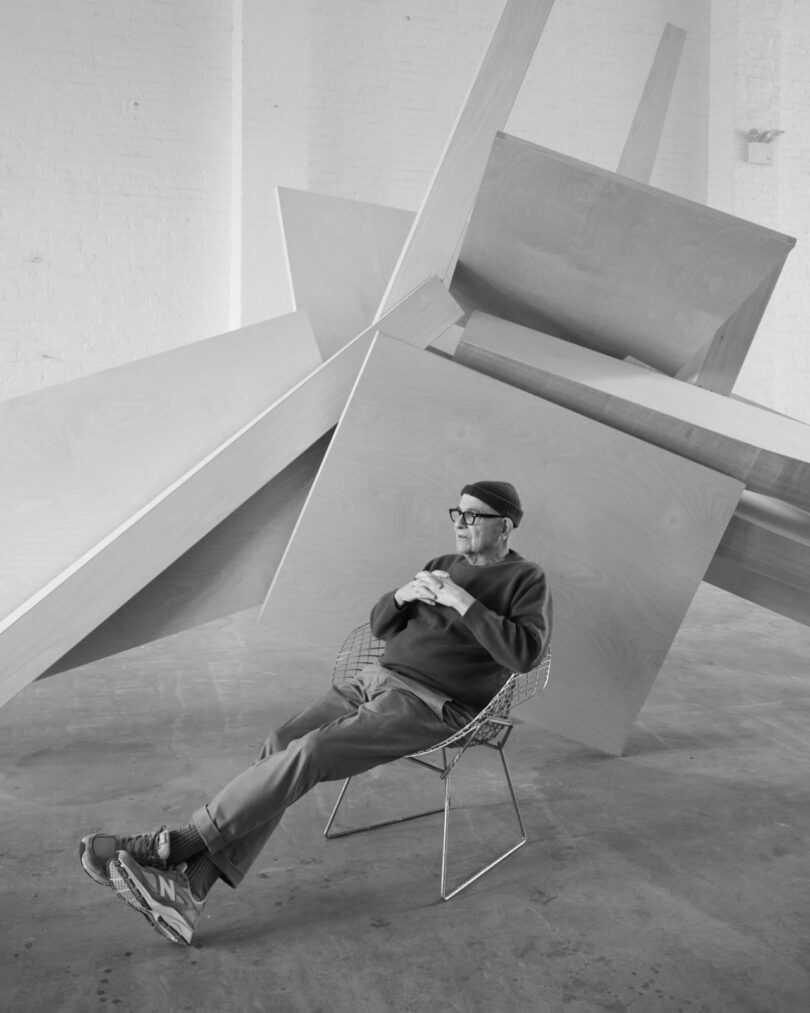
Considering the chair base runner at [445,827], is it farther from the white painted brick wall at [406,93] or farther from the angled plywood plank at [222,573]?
the white painted brick wall at [406,93]

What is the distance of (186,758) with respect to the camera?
3217 mm

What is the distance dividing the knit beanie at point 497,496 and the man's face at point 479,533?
12mm

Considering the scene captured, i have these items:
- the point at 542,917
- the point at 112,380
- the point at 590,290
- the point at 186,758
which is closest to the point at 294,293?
the point at 112,380

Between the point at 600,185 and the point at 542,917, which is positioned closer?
the point at 542,917

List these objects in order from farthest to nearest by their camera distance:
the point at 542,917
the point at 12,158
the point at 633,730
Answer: the point at 12,158 → the point at 633,730 → the point at 542,917

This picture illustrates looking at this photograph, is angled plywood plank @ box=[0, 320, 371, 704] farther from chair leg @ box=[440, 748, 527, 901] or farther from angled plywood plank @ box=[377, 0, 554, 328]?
chair leg @ box=[440, 748, 527, 901]

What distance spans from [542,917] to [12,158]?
5820 mm

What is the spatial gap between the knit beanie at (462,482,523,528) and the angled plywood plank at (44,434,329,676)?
80cm

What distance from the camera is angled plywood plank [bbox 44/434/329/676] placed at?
3020 millimetres

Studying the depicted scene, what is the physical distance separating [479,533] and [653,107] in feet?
9.73

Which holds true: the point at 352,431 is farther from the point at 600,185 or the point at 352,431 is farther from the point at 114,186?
the point at 114,186

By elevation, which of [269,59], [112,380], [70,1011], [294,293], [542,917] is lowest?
[70,1011]

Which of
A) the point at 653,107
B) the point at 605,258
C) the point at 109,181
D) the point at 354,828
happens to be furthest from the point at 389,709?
the point at 109,181

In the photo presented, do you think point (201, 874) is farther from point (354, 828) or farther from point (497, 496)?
point (497, 496)
